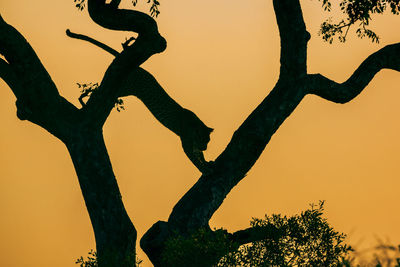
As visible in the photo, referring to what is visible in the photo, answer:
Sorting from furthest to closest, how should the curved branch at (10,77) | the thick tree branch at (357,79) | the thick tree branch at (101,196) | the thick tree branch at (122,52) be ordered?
the thick tree branch at (357,79) → the curved branch at (10,77) → the thick tree branch at (122,52) → the thick tree branch at (101,196)

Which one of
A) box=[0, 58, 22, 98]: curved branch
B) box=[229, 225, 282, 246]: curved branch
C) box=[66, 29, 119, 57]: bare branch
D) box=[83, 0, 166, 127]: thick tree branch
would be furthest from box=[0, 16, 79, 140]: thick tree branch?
box=[229, 225, 282, 246]: curved branch

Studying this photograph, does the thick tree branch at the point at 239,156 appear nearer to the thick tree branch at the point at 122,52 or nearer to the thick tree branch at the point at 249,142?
the thick tree branch at the point at 249,142

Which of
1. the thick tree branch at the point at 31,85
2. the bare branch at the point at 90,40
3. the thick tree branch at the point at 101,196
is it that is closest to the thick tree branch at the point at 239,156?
the thick tree branch at the point at 101,196

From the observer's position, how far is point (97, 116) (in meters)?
10.9

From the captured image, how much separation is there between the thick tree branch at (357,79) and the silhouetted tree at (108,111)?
0.11m

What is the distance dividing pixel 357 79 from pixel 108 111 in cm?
549

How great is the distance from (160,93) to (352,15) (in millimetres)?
5882

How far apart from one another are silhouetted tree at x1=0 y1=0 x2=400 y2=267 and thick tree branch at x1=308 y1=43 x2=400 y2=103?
108 mm

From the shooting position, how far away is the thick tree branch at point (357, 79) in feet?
39.0

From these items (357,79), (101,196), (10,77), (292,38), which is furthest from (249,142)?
(10,77)

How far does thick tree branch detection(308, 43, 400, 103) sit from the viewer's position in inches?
468

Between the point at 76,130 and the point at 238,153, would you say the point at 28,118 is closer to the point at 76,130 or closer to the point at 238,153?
the point at 76,130

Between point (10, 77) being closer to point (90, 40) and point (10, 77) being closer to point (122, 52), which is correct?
point (90, 40)

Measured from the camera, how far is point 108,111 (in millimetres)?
11102
